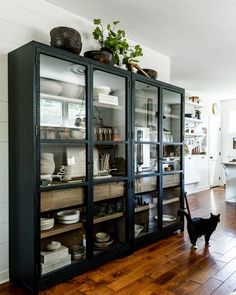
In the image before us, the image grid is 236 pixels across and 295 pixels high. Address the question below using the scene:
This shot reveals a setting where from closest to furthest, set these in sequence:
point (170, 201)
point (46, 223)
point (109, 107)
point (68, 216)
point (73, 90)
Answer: point (46, 223)
point (68, 216)
point (73, 90)
point (109, 107)
point (170, 201)

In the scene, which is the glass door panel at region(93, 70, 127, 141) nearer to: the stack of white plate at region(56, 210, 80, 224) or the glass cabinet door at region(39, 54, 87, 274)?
the glass cabinet door at region(39, 54, 87, 274)

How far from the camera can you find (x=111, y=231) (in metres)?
2.85

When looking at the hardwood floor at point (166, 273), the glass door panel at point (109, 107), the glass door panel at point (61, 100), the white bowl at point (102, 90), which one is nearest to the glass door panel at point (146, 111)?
the glass door panel at point (109, 107)

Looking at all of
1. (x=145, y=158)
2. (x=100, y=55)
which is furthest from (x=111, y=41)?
(x=145, y=158)

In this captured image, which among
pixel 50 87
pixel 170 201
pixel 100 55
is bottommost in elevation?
pixel 170 201

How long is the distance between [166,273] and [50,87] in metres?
2.01

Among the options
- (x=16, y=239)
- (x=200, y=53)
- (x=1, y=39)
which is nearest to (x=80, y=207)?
(x=16, y=239)

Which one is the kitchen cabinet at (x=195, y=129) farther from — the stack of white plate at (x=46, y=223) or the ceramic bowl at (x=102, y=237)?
the stack of white plate at (x=46, y=223)

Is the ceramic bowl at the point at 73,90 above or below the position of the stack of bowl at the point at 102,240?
above

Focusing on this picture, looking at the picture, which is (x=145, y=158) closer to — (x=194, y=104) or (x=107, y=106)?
(x=107, y=106)

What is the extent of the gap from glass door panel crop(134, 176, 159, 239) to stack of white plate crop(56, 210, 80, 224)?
85cm

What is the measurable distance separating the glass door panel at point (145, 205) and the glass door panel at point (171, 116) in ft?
2.10

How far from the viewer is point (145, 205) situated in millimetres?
3209

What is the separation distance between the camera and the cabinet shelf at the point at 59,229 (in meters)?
2.18
